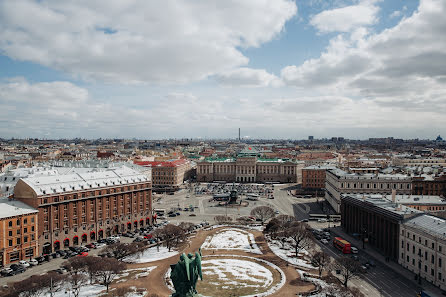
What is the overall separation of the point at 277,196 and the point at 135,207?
7579 cm

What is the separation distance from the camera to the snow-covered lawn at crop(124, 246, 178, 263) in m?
73.8

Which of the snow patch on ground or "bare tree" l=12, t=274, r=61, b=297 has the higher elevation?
"bare tree" l=12, t=274, r=61, b=297

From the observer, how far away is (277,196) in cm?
15650

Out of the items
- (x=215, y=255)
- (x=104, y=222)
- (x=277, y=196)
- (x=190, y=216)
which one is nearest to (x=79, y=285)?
(x=215, y=255)

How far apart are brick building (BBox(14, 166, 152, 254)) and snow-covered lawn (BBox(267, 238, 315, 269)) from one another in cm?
4238

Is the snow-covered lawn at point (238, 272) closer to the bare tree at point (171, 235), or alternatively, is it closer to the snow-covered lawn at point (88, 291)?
the bare tree at point (171, 235)

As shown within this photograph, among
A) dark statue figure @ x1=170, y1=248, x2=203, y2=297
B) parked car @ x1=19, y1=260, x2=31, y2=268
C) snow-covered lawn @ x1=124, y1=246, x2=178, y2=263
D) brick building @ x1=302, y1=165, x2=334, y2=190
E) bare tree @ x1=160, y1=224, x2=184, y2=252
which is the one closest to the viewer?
dark statue figure @ x1=170, y1=248, x2=203, y2=297

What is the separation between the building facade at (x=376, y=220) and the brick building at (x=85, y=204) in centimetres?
6114

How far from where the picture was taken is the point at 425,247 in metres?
63.7

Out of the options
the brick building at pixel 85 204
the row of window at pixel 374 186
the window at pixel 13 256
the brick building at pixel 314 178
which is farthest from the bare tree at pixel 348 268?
the brick building at pixel 314 178

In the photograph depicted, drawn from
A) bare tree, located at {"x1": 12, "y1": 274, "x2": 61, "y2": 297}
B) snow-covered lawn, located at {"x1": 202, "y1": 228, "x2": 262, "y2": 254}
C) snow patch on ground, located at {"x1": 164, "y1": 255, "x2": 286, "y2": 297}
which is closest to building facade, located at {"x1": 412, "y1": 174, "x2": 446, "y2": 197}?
snow-covered lawn, located at {"x1": 202, "y1": 228, "x2": 262, "y2": 254}

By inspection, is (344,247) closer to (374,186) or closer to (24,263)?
(374,186)

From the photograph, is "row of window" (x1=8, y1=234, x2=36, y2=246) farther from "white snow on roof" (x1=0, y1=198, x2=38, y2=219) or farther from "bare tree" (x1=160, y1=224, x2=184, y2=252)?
"bare tree" (x1=160, y1=224, x2=184, y2=252)

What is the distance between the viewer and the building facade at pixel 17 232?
70938 mm
